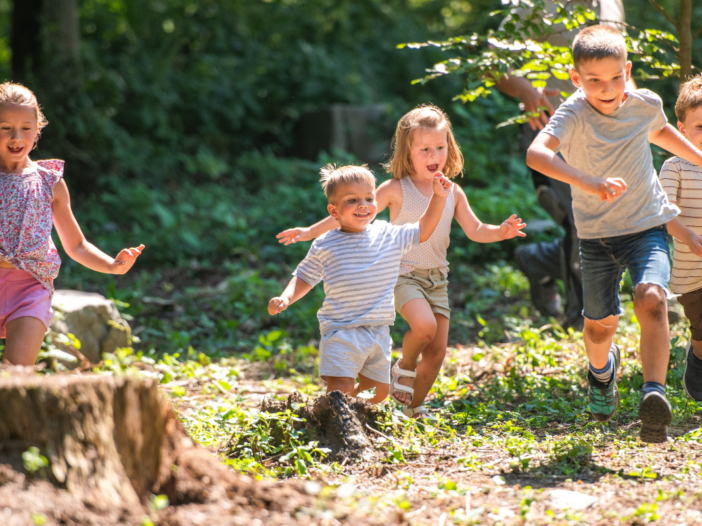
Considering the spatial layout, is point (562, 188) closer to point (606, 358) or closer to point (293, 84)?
point (606, 358)

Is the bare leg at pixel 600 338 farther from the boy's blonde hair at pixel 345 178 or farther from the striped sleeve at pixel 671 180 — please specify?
the boy's blonde hair at pixel 345 178

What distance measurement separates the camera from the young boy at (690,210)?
3938 millimetres

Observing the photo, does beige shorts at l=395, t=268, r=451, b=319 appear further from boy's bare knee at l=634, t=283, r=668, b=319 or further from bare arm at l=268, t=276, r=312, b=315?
boy's bare knee at l=634, t=283, r=668, b=319

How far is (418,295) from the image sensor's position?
13.4ft

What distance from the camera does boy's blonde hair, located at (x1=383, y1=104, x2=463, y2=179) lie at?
4.08 meters

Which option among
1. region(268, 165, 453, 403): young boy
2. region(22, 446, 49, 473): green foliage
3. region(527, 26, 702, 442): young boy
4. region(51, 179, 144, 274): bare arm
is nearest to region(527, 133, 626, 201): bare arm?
region(527, 26, 702, 442): young boy

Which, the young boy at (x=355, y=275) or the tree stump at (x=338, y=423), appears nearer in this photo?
the tree stump at (x=338, y=423)

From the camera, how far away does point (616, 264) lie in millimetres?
3592

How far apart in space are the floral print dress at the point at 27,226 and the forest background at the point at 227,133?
1718mm

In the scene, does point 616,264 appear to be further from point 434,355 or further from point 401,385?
point 401,385

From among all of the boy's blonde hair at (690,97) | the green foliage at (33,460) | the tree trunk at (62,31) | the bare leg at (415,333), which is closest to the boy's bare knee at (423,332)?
the bare leg at (415,333)

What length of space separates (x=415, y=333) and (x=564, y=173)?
1.27 metres

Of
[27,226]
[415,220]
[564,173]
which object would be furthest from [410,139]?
[27,226]

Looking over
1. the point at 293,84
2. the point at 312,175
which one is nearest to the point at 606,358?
the point at 312,175
